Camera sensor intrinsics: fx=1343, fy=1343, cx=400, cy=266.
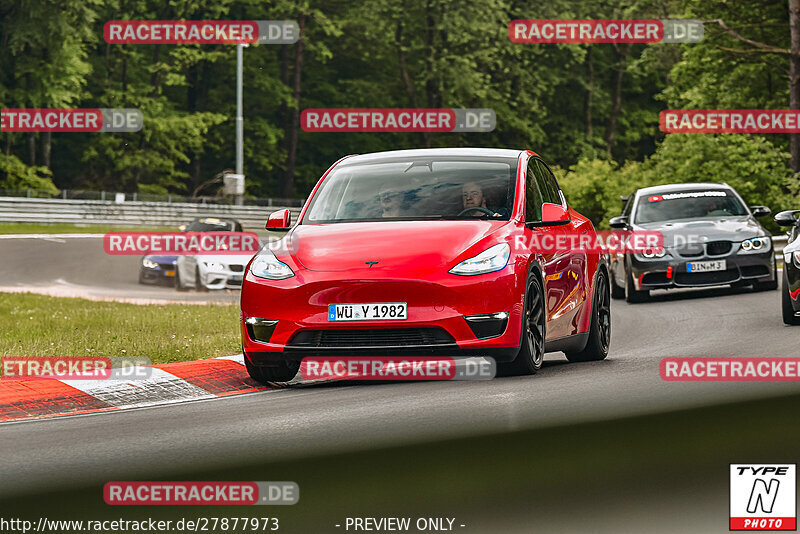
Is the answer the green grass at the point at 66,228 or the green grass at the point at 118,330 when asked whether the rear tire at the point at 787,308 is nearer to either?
the green grass at the point at 118,330

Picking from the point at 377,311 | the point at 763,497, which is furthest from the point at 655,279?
the point at 763,497

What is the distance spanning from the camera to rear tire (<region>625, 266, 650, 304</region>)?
19.2m

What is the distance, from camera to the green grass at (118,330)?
12219 millimetres

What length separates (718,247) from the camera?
60.7 ft

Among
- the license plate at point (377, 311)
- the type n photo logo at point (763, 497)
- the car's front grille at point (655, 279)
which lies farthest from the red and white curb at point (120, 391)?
the car's front grille at point (655, 279)

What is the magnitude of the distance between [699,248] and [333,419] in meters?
11.3

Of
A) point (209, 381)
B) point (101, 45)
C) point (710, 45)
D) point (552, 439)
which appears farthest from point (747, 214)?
point (101, 45)

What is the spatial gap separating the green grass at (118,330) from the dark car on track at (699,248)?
577 centimetres

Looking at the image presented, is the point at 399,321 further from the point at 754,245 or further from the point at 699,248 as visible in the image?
the point at 754,245

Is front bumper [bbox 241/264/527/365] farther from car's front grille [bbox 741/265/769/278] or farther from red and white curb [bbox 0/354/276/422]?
car's front grille [bbox 741/265/769/278]

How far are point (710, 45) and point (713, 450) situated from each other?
35.1 meters

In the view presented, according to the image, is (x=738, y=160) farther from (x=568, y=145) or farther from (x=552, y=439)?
(x=568, y=145)

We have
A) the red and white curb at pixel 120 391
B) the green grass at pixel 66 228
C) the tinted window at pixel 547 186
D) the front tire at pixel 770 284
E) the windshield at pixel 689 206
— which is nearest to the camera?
the red and white curb at pixel 120 391

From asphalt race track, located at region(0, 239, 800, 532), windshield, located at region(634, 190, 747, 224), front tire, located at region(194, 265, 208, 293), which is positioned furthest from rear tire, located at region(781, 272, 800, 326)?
front tire, located at region(194, 265, 208, 293)
